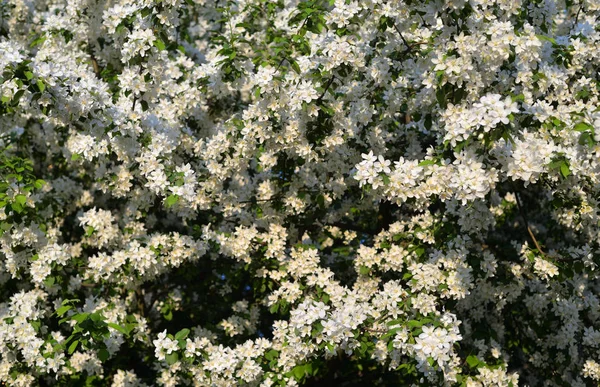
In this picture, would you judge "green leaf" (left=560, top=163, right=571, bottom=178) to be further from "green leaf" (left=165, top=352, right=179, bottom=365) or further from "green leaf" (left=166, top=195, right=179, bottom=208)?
"green leaf" (left=165, top=352, right=179, bottom=365)

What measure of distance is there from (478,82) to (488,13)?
0.54 m

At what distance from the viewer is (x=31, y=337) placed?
5.87 metres

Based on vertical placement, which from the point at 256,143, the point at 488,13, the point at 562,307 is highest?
the point at 488,13

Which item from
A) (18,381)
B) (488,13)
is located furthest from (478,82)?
(18,381)

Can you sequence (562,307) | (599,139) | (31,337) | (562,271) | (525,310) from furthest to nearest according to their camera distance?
(525,310) → (562,307) → (31,337) → (562,271) → (599,139)

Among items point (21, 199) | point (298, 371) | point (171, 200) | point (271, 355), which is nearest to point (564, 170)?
point (298, 371)

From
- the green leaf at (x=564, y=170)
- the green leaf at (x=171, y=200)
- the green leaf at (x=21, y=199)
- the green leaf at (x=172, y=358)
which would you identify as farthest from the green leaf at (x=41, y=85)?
the green leaf at (x=564, y=170)

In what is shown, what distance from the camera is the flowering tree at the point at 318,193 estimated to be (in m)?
4.85

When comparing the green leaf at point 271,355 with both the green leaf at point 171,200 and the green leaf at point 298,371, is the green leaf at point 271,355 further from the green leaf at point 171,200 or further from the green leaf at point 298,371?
the green leaf at point 171,200

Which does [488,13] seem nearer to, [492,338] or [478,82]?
[478,82]

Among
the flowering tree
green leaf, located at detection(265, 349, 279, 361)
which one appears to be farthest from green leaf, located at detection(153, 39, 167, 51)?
green leaf, located at detection(265, 349, 279, 361)

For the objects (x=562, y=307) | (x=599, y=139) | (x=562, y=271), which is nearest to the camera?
(x=599, y=139)

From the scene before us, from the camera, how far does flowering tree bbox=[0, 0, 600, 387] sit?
15.9 feet

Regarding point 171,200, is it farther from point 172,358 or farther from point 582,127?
point 582,127
